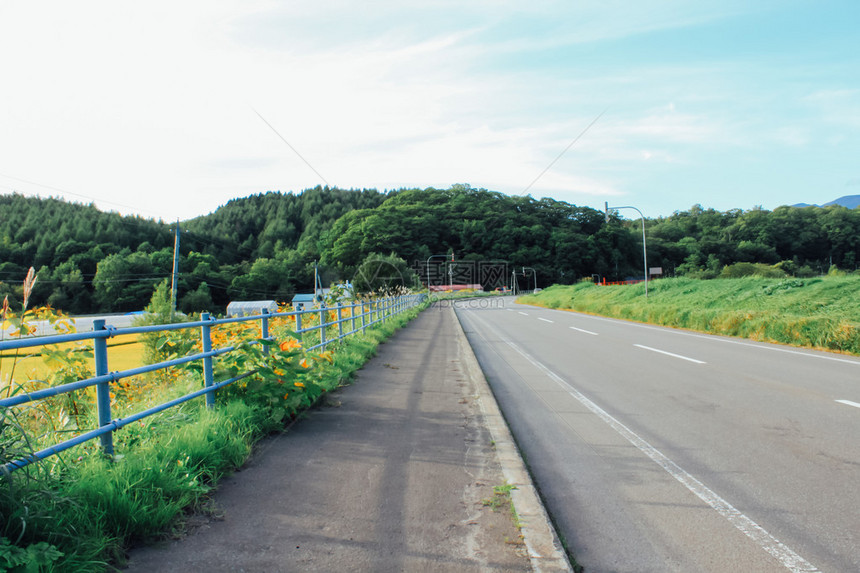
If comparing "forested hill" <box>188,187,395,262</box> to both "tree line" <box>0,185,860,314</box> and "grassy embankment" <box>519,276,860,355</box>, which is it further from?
"grassy embankment" <box>519,276,860,355</box>

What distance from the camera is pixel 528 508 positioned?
3012 mm

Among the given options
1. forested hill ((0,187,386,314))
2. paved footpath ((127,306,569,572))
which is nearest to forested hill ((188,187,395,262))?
forested hill ((0,187,386,314))

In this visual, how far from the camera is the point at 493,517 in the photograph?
9.65 feet

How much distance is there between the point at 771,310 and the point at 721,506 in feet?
44.9

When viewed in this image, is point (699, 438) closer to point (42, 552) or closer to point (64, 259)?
point (42, 552)

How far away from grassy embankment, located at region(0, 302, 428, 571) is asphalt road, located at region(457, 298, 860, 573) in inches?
91.2

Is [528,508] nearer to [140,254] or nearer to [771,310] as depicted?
[771,310]

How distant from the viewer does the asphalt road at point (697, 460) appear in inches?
106

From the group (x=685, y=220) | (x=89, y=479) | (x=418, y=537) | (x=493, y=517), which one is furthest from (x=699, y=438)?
(x=685, y=220)

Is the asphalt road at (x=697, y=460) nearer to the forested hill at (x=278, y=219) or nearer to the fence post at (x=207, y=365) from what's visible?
the fence post at (x=207, y=365)

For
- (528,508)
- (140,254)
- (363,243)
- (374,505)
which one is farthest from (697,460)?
(363,243)

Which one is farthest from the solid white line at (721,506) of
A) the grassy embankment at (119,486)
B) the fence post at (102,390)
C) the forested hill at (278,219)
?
the forested hill at (278,219)

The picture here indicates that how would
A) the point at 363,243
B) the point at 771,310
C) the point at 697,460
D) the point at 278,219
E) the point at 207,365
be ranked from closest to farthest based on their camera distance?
the point at 697,460 < the point at 207,365 < the point at 771,310 < the point at 363,243 < the point at 278,219

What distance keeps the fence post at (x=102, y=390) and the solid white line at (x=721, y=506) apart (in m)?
3.86
